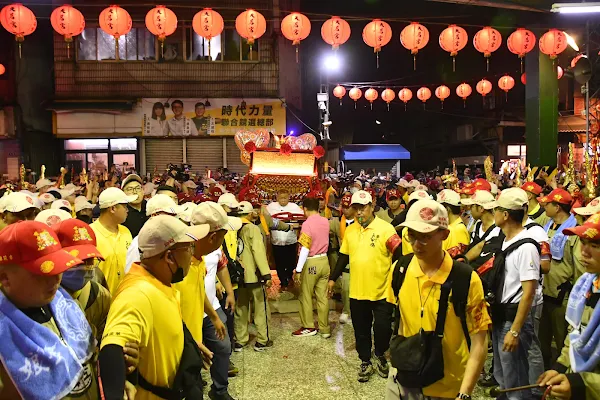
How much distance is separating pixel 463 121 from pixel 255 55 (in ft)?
66.0

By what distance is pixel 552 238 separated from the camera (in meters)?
6.14

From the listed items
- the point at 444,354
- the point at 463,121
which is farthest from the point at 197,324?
the point at 463,121

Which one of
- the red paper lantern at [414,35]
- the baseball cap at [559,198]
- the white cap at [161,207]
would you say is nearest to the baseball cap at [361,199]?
the white cap at [161,207]

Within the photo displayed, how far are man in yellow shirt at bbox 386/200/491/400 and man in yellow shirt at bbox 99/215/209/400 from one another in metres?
1.44

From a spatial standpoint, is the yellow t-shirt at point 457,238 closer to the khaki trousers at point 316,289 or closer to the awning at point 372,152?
the khaki trousers at point 316,289

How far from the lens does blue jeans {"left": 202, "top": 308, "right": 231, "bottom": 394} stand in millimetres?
4957

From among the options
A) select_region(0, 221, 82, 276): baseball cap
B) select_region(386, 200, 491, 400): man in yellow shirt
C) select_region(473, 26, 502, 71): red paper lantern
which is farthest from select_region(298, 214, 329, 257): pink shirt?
select_region(473, 26, 502, 71): red paper lantern

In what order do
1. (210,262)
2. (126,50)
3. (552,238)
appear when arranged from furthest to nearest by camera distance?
(126,50) < (552,238) < (210,262)

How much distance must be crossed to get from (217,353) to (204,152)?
1710cm

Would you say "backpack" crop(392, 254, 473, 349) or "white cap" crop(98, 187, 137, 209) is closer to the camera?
"backpack" crop(392, 254, 473, 349)

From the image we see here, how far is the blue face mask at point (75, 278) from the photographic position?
2828mm

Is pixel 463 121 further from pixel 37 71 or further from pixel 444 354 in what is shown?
pixel 444 354

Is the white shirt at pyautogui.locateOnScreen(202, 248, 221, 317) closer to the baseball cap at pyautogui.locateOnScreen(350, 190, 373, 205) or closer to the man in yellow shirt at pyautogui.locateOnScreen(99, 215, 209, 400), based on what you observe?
the baseball cap at pyautogui.locateOnScreen(350, 190, 373, 205)

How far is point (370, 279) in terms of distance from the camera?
20.0 feet
